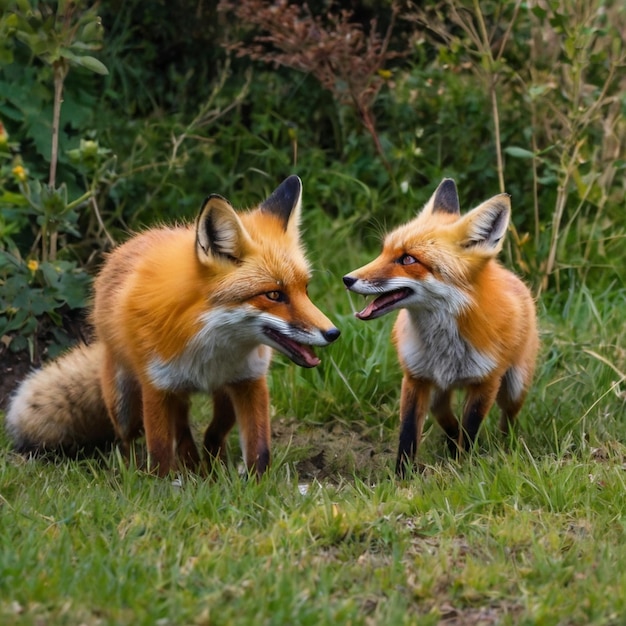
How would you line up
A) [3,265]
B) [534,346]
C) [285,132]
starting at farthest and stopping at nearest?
[285,132], [3,265], [534,346]

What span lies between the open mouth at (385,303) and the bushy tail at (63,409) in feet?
4.77

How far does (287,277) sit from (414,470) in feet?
4.01

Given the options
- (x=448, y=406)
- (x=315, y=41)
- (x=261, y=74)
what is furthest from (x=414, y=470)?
→ (x=261, y=74)

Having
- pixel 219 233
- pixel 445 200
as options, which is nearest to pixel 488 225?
pixel 445 200

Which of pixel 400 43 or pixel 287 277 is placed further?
pixel 400 43

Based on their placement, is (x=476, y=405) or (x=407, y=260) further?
(x=476, y=405)

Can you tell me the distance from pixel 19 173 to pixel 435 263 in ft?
7.87

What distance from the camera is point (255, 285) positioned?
4.11 metres

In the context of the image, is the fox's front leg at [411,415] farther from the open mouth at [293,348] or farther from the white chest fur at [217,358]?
the open mouth at [293,348]

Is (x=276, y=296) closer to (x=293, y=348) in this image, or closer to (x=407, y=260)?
(x=293, y=348)

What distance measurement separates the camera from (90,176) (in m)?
6.02

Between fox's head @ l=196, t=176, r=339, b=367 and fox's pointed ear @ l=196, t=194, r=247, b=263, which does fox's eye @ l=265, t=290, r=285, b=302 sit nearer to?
fox's head @ l=196, t=176, r=339, b=367

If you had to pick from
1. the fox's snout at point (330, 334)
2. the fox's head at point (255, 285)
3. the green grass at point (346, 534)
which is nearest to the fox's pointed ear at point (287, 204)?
the fox's head at point (255, 285)

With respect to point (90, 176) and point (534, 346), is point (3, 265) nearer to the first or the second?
point (90, 176)
